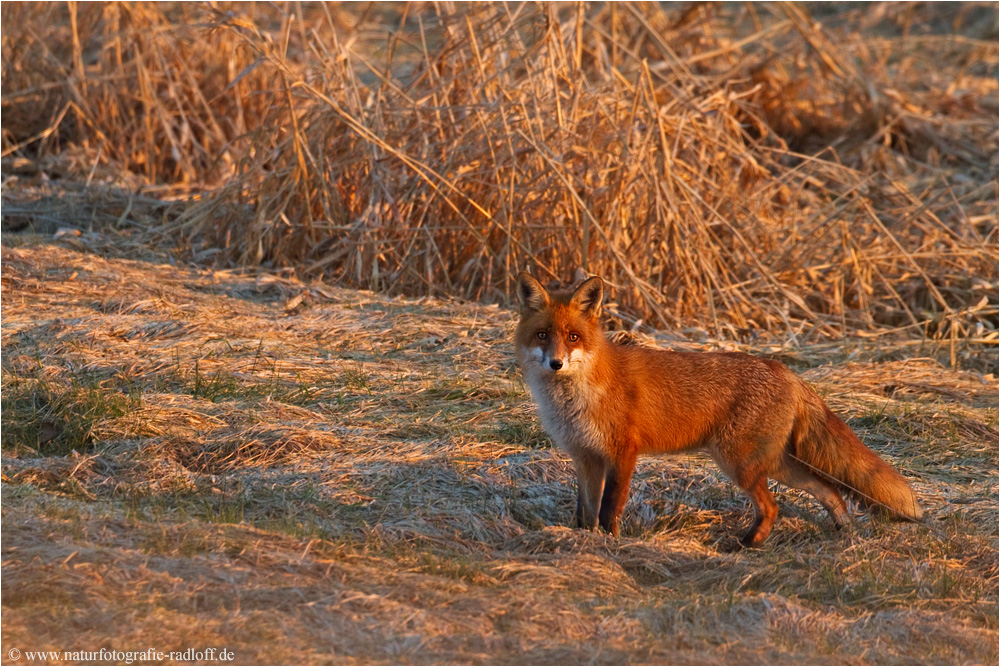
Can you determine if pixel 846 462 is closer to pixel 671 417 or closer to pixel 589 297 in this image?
pixel 671 417

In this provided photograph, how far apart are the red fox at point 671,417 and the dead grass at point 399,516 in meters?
0.23

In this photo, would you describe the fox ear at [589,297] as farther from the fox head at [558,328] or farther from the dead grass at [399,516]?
the dead grass at [399,516]

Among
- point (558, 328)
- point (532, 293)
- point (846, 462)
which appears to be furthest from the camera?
point (846, 462)

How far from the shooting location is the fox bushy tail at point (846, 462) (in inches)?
195

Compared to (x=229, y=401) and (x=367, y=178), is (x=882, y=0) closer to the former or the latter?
(x=367, y=178)

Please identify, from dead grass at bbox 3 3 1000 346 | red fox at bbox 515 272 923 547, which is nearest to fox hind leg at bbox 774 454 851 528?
red fox at bbox 515 272 923 547

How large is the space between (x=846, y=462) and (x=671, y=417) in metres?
0.87

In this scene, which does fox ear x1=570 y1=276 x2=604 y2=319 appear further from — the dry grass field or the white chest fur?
the dry grass field

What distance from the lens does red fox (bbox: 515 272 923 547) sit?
4.69 m

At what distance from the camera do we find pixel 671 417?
4.84 metres

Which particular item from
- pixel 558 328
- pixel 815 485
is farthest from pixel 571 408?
pixel 815 485

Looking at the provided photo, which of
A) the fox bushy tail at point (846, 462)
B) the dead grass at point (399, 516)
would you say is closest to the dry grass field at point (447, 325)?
the dead grass at point (399, 516)

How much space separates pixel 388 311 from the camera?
8.00 metres

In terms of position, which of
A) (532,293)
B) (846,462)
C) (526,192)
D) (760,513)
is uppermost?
(532,293)
